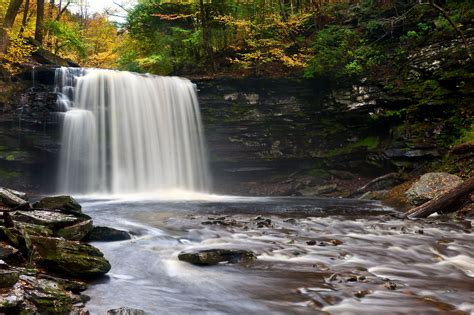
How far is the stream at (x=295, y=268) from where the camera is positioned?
14.2 feet

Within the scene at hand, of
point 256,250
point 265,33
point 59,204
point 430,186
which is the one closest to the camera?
point 256,250

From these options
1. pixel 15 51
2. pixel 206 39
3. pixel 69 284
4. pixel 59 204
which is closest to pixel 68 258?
pixel 69 284

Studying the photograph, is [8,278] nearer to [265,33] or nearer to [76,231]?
[76,231]

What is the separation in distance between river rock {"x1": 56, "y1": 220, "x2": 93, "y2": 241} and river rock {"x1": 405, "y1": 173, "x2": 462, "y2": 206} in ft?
29.6

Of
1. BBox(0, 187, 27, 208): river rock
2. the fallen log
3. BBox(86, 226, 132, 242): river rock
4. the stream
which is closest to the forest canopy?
the fallen log

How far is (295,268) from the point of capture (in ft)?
18.4

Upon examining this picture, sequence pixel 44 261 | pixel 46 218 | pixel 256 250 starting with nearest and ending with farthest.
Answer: pixel 44 261
pixel 46 218
pixel 256 250

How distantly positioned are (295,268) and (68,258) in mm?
3115

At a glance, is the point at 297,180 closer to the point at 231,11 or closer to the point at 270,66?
the point at 270,66

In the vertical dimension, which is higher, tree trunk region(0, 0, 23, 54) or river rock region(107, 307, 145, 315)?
tree trunk region(0, 0, 23, 54)

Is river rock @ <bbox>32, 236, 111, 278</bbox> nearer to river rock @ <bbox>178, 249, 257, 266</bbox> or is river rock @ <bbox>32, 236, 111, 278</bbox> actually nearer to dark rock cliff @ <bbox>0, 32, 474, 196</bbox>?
river rock @ <bbox>178, 249, 257, 266</bbox>

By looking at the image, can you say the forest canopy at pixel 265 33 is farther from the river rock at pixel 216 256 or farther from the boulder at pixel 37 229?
the boulder at pixel 37 229

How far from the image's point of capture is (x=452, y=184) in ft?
36.1

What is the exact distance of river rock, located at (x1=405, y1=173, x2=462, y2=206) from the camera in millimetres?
10945
